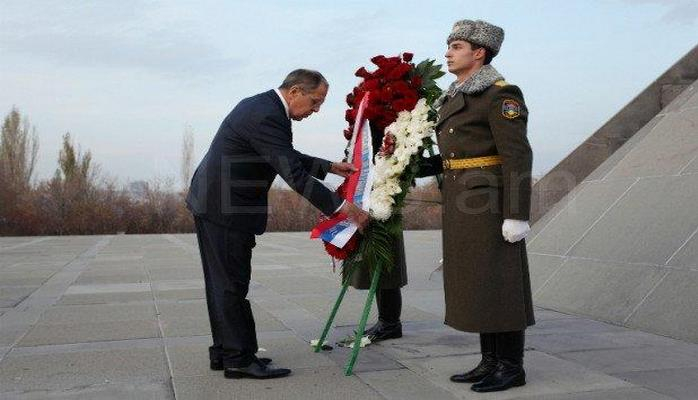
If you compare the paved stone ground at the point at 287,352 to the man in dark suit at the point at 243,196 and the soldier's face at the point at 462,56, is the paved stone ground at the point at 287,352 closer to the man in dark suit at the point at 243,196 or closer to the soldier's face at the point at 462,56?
the man in dark suit at the point at 243,196

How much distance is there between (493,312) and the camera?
12.7 feet

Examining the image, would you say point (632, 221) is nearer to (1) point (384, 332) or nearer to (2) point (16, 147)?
(1) point (384, 332)

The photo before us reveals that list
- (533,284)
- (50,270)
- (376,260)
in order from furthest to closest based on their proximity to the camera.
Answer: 1. (50,270)
2. (533,284)
3. (376,260)

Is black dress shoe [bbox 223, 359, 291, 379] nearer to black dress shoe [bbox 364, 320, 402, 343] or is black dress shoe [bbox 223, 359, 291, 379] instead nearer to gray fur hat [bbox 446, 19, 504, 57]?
black dress shoe [bbox 364, 320, 402, 343]

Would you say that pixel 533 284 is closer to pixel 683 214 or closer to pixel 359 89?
pixel 683 214

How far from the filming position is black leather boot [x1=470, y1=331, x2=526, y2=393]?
3.86 m

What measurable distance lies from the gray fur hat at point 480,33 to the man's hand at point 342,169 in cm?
104

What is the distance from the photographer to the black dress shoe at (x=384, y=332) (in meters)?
5.11

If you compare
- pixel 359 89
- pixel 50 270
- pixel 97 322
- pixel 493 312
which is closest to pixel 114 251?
pixel 50 270

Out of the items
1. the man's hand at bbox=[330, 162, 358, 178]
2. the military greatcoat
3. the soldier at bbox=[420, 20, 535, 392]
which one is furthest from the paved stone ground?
the man's hand at bbox=[330, 162, 358, 178]

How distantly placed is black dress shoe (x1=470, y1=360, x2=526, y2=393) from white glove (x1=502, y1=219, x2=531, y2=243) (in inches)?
27.6

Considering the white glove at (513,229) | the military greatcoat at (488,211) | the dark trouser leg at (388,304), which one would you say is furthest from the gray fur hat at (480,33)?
the dark trouser leg at (388,304)

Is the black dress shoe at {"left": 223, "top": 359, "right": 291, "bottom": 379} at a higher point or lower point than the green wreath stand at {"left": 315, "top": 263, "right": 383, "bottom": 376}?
lower

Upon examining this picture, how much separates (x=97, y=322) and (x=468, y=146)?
3.64 metres
